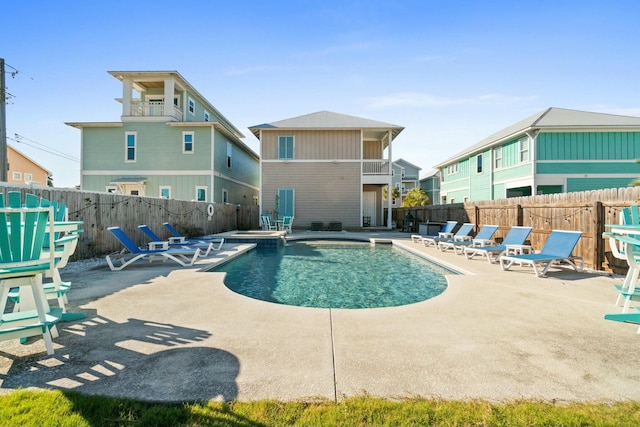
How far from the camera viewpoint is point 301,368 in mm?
2512

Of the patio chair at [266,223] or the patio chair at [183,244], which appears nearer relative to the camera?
the patio chair at [183,244]

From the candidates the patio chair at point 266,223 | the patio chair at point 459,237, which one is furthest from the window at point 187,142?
the patio chair at point 459,237

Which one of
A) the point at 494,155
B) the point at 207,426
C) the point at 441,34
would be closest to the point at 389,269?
the point at 207,426

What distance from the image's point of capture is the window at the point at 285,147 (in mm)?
19703

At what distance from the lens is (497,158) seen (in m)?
20.3

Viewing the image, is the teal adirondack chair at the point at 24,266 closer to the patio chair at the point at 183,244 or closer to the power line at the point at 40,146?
the patio chair at the point at 183,244

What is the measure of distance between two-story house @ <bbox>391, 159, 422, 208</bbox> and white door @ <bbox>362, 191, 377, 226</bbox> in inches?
796

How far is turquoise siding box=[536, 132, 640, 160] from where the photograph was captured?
1688 cm

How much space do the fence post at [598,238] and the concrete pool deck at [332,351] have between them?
2930 millimetres

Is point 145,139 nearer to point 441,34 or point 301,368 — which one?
point 441,34

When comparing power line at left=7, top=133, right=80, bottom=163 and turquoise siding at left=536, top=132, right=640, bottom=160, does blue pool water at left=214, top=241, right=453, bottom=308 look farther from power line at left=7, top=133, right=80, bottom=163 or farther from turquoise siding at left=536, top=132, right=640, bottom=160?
power line at left=7, top=133, right=80, bottom=163

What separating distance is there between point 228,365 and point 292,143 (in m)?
18.1

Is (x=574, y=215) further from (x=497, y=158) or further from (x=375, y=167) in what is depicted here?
(x=497, y=158)

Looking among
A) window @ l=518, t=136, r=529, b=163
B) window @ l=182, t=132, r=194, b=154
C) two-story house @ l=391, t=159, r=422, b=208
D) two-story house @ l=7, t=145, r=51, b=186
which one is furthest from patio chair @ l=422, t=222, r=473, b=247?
two-story house @ l=7, t=145, r=51, b=186
